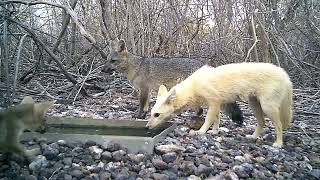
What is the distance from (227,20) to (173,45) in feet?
4.97

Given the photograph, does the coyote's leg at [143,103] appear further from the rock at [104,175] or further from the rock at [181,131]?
the rock at [104,175]

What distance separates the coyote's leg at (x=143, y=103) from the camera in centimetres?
681

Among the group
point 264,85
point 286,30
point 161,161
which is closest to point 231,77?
point 264,85

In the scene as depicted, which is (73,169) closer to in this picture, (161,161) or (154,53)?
(161,161)

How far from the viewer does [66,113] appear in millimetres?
6633

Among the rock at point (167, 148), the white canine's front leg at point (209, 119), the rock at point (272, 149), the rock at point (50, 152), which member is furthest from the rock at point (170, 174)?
the white canine's front leg at point (209, 119)

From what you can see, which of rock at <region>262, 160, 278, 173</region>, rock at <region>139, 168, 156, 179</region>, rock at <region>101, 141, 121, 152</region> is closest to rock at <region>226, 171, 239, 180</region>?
rock at <region>262, 160, 278, 173</region>

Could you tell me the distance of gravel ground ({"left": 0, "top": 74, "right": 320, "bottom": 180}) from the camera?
3719 mm

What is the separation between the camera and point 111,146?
420cm

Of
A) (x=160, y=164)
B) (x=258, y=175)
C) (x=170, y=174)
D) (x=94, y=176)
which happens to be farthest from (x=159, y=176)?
(x=258, y=175)

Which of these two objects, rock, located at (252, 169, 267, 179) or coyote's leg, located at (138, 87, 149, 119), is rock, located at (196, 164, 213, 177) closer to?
rock, located at (252, 169, 267, 179)

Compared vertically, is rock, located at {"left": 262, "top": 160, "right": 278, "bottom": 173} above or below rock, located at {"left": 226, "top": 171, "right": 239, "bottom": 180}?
below

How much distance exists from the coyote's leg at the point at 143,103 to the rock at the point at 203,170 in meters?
2.92

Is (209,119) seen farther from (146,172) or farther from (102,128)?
(146,172)
